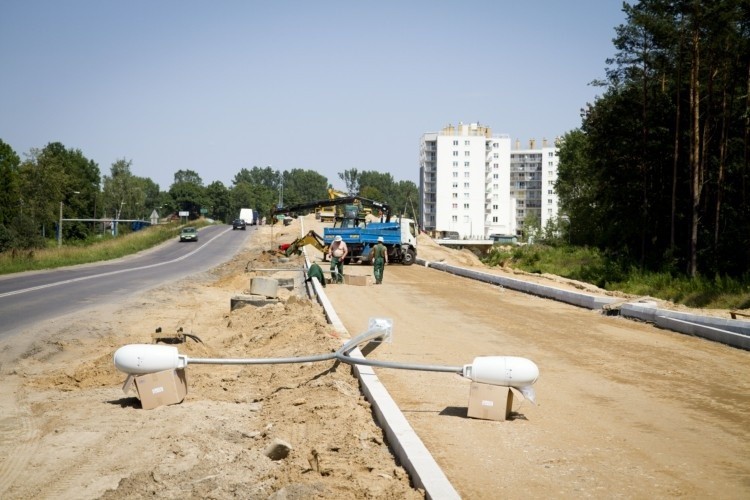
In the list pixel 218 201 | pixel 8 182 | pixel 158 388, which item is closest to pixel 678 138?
pixel 158 388

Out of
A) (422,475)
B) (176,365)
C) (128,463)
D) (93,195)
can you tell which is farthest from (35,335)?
(93,195)

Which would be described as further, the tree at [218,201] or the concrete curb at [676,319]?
the tree at [218,201]

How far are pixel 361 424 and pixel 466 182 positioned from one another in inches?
5530

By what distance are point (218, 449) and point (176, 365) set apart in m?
2.09

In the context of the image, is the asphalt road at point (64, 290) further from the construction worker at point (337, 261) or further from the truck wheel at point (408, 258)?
the truck wheel at point (408, 258)

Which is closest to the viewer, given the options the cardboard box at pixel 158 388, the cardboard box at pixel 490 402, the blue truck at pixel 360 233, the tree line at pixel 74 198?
the cardboard box at pixel 490 402

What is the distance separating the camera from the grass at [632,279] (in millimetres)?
29500

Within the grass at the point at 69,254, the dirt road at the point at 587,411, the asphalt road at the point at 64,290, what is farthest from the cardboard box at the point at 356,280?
the grass at the point at 69,254

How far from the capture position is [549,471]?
6.29 m

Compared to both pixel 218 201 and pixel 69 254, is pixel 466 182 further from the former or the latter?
pixel 69 254

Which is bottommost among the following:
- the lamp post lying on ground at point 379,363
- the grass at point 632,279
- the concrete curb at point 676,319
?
the grass at point 632,279

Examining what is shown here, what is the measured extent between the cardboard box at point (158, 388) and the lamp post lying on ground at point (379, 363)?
0.08 metres

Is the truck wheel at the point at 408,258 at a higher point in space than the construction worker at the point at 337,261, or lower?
lower

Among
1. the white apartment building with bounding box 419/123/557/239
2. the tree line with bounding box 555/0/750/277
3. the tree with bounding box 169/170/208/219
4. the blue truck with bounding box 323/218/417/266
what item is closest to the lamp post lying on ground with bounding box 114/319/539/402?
the tree line with bounding box 555/0/750/277
